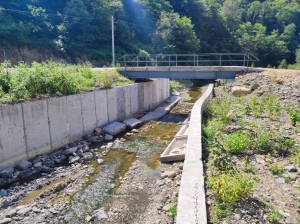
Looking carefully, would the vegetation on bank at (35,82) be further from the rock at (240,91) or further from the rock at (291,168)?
the rock at (291,168)

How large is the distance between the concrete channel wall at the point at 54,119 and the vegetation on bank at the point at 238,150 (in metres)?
6.87

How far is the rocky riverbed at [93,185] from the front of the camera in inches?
263

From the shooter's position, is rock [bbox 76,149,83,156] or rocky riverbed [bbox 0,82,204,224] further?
rock [bbox 76,149,83,156]

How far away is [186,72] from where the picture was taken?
19.4m

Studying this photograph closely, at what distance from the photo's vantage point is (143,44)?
137ft

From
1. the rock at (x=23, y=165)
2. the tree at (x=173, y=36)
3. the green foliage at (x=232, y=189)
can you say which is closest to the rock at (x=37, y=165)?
the rock at (x=23, y=165)

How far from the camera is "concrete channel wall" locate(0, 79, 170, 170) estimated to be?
979 centimetres

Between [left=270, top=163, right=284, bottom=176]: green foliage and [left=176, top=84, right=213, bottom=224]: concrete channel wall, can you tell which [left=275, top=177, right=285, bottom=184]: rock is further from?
[left=176, top=84, right=213, bottom=224]: concrete channel wall

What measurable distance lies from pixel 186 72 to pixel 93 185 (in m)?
13.1

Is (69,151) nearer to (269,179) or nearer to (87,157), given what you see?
(87,157)

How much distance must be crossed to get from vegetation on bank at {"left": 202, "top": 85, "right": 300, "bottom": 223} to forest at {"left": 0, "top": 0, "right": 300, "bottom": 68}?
60.6ft

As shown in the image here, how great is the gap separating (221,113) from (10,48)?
81.0ft

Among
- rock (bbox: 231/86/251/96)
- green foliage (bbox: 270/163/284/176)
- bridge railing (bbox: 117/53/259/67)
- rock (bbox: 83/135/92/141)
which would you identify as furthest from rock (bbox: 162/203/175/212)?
bridge railing (bbox: 117/53/259/67)

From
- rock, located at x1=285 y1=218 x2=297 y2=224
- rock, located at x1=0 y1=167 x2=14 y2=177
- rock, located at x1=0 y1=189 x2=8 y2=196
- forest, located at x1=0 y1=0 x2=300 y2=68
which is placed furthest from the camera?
forest, located at x1=0 y1=0 x2=300 y2=68
